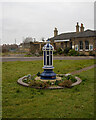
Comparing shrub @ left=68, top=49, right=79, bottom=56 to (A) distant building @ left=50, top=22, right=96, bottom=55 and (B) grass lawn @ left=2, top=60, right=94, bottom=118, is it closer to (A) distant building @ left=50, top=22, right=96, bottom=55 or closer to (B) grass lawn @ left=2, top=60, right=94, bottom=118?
(A) distant building @ left=50, top=22, right=96, bottom=55

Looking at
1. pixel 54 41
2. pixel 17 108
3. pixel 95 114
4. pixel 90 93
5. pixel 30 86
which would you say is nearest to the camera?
pixel 95 114

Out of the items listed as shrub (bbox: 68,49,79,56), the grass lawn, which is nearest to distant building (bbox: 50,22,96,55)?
shrub (bbox: 68,49,79,56)

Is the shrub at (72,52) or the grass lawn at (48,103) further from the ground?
the shrub at (72,52)

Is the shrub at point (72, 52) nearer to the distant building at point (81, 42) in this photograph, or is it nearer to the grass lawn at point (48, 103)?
the distant building at point (81, 42)

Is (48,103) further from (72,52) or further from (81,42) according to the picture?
(81,42)

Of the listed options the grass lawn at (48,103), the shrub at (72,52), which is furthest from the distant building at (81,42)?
the grass lawn at (48,103)

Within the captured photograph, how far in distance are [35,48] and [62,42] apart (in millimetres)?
8448

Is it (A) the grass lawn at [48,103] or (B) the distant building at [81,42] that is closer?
(A) the grass lawn at [48,103]

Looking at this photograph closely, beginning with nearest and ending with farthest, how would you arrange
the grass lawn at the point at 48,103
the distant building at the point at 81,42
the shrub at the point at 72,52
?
the grass lawn at the point at 48,103 < the distant building at the point at 81,42 < the shrub at the point at 72,52

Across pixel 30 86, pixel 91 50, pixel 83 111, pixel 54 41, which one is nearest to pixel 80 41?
pixel 91 50

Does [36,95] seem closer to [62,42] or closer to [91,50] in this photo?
[91,50]

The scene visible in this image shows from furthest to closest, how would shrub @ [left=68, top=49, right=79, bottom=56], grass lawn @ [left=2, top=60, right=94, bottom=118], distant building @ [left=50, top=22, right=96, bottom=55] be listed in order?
1. shrub @ [left=68, top=49, right=79, bottom=56]
2. distant building @ [left=50, top=22, right=96, bottom=55]
3. grass lawn @ [left=2, top=60, right=94, bottom=118]

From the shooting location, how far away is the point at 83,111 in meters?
4.90

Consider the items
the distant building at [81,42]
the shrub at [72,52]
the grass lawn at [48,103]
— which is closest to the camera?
the grass lawn at [48,103]
